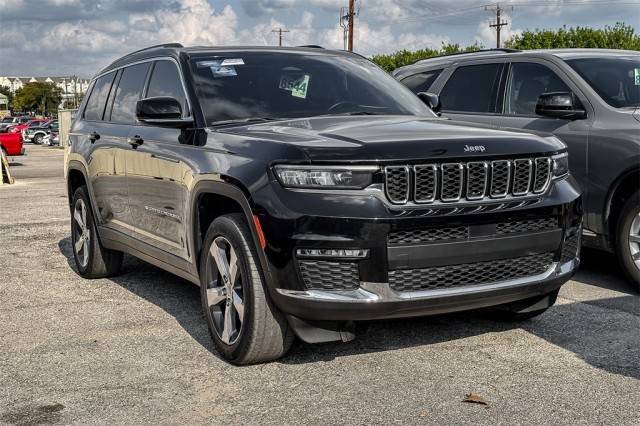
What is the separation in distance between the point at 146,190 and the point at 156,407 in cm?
215

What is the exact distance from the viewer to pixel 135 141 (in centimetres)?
607

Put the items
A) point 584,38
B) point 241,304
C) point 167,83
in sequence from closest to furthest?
point 241,304 → point 167,83 → point 584,38

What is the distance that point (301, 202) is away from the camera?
4203mm

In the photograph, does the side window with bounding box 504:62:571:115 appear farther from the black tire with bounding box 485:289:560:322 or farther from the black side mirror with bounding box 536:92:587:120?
the black tire with bounding box 485:289:560:322

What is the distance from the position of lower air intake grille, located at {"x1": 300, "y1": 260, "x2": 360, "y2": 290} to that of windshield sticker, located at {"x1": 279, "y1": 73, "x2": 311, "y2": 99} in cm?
171

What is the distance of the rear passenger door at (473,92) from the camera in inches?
314

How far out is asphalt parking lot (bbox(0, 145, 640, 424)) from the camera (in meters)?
4.02

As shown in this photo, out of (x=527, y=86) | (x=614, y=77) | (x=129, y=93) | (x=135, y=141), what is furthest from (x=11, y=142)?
(x=614, y=77)

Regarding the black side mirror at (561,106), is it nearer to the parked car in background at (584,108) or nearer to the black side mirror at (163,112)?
the parked car in background at (584,108)

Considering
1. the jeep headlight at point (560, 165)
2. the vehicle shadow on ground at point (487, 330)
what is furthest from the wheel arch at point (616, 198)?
the jeep headlight at point (560, 165)

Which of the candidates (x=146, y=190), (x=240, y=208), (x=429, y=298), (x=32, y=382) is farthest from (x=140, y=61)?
(x=429, y=298)

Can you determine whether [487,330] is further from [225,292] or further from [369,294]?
[225,292]

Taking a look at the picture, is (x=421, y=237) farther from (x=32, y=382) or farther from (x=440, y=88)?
(x=440, y=88)

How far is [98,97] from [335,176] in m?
3.87
